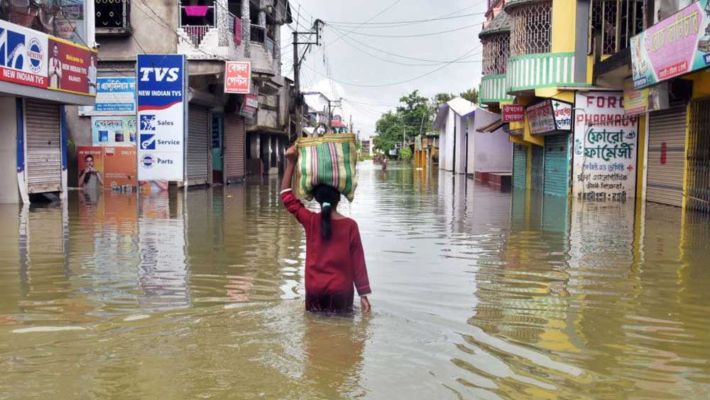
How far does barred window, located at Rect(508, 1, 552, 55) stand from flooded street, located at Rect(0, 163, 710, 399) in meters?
12.0

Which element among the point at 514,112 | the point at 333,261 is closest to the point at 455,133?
the point at 514,112

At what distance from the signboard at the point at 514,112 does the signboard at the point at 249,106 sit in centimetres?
1207

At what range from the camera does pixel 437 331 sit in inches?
225

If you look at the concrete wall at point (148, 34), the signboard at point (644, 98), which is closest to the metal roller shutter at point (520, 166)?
the signboard at point (644, 98)

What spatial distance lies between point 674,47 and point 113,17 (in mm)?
20065

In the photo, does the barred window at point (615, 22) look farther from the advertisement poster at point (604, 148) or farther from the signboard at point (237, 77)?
the signboard at point (237, 77)

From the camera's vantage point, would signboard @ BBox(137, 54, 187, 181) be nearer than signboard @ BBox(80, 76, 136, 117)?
Yes

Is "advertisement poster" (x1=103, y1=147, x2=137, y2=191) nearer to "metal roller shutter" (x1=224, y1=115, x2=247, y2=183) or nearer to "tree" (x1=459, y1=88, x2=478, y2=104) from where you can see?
"metal roller shutter" (x1=224, y1=115, x2=247, y2=183)

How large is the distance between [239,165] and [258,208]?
18.6 meters

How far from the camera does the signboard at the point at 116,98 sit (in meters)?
24.5

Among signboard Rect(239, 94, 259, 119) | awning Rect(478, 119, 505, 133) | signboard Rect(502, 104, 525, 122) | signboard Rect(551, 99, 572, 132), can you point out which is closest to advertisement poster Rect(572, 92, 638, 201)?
signboard Rect(551, 99, 572, 132)

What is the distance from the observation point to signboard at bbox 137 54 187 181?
2431 centimetres

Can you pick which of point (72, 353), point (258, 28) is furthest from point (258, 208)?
point (258, 28)

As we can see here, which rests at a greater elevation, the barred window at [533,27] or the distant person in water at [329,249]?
the barred window at [533,27]
